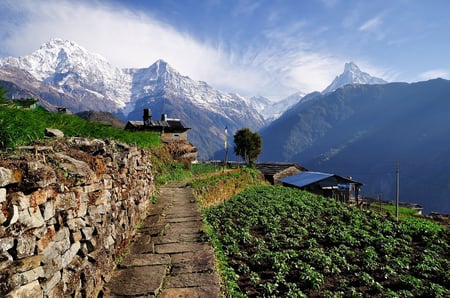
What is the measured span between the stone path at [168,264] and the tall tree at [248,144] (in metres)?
46.9

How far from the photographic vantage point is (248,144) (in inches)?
2217

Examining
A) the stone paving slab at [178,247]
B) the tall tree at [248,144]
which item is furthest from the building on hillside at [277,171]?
the stone paving slab at [178,247]

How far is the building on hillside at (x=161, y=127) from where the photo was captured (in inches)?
1816

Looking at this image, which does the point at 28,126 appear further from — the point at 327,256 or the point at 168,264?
the point at 327,256

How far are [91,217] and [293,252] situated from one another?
20.1 feet

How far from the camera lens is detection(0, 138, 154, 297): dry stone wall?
3.02m

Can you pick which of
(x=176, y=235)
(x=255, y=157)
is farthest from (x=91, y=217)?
(x=255, y=157)

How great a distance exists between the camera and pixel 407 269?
8.50 m

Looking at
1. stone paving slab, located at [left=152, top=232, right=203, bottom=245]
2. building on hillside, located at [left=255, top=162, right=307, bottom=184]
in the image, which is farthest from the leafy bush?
building on hillside, located at [left=255, top=162, right=307, bottom=184]

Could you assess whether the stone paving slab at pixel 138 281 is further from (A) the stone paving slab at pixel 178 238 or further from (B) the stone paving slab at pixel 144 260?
(A) the stone paving slab at pixel 178 238

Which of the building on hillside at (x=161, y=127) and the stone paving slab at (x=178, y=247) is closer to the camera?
the stone paving slab at (x=178, y=247)

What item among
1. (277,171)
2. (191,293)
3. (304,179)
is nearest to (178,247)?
(191,293)

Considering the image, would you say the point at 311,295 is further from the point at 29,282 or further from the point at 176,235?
the point at 29,282

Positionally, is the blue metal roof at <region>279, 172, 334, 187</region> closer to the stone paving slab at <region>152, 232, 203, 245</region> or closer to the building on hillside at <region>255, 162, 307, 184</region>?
the building on hillside at <region>255, 162, 307, 184</region>
